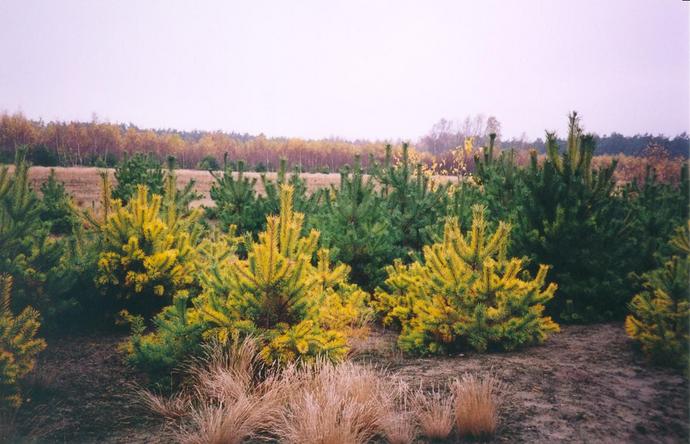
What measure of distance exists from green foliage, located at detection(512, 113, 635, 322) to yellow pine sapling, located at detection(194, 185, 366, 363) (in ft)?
11.8

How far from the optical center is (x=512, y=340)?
5.31 m

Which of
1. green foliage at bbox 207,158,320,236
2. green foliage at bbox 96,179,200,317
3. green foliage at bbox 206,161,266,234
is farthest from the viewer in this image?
green foliage at bbox 206,161,266,234

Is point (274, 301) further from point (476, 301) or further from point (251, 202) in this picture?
point (251, 202)

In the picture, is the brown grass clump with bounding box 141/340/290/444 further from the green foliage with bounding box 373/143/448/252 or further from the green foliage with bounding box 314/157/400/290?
the green foliage with bounding box 373/143/448/252

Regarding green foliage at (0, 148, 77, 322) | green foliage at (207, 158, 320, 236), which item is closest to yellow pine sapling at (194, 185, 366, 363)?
green foliage at (0, 148, 77, 322)

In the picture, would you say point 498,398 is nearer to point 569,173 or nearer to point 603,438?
point 603,438

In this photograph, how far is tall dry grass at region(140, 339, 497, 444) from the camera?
334 cm

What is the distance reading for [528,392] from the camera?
3.96 metres

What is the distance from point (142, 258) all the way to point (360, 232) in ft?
11.7

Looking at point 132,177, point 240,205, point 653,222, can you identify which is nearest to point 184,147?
point 132,177

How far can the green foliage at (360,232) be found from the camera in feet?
25.5

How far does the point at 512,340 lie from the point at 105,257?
580 cm

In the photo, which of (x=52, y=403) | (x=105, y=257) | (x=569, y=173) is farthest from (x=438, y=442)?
(x=105, y=257)

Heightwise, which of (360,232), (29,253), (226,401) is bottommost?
(226,401)
